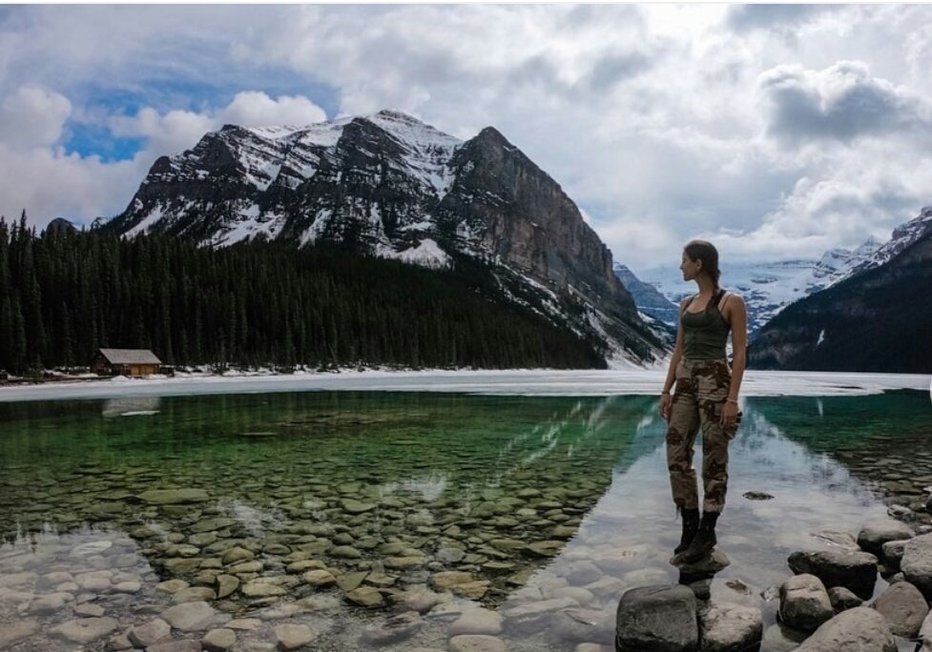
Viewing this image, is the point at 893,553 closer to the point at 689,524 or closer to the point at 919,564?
the point at 919,564

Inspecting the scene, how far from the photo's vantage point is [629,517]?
8453 mm

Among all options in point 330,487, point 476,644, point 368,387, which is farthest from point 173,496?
point 368,387

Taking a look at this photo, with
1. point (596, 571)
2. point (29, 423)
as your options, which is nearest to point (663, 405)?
point (596, 571)

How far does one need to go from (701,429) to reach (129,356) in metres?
81.9

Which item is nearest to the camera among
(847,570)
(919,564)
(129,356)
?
(919,564)

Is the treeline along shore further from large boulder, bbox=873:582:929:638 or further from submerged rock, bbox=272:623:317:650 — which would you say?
large boulder, bbox=873:582:929:638

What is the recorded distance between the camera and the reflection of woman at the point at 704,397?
20.8 feet

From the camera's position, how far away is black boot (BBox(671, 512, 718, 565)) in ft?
20.9

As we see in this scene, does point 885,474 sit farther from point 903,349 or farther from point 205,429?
point 903,349

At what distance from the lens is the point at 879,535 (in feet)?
22.8

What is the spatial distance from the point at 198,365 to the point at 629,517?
86266 millimetres

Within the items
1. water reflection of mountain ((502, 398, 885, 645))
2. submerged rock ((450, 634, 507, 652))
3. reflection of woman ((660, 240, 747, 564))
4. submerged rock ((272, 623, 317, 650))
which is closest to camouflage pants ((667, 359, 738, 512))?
reflection of woman ((660, 240, 747, 564))

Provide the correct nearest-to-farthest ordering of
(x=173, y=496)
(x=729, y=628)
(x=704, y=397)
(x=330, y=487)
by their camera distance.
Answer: (x=729, y=628) < (x=704, y=397) < (x=173, y=496) < (x=330, y=487)

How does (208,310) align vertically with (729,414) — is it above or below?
above
